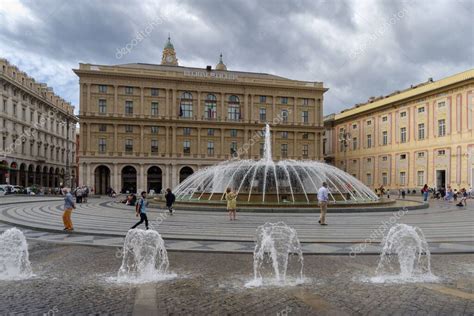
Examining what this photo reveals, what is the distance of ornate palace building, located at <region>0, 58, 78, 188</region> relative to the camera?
178 feet

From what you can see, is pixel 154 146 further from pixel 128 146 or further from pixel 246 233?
Answer: pixel 246 233

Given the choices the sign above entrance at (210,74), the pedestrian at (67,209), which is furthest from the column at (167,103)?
the pedestrian at (67,209)

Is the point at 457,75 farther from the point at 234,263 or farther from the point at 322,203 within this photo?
the point at 234,263

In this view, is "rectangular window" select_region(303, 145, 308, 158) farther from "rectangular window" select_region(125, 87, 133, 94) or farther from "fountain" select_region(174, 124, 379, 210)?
"fountain" select_region(174, 124, 379, 210)

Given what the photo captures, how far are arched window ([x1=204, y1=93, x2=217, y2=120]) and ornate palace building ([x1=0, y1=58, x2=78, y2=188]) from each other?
20.8m

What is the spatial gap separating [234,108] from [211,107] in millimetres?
3869

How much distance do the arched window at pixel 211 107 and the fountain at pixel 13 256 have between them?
184ft

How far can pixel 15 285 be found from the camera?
20.4 feet

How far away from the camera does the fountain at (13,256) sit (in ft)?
→ 22.6

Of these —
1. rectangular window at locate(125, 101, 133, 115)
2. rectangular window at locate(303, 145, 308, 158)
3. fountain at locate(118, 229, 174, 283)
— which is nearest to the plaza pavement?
fountain at locate(118, 229, 174, 283)

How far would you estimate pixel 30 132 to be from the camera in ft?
205

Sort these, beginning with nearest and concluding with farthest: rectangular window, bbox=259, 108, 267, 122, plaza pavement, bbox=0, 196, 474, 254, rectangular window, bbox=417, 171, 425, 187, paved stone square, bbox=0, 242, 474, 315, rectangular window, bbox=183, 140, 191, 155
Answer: paved stone square, bbox=0, 242, 474, 315 → plaza pavement, bbox=0, 196, 474, 254 → rectangular window, bbox=417, 171, 425, 187 → rectangular window, bbox=183, 140, 191, 155 → rectangular window, bbox=259, 108, 267, 122

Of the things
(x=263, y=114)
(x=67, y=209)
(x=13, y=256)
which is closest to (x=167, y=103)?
(x=263, y=114)

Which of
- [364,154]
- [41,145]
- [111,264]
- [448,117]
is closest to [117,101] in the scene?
[41,145]
